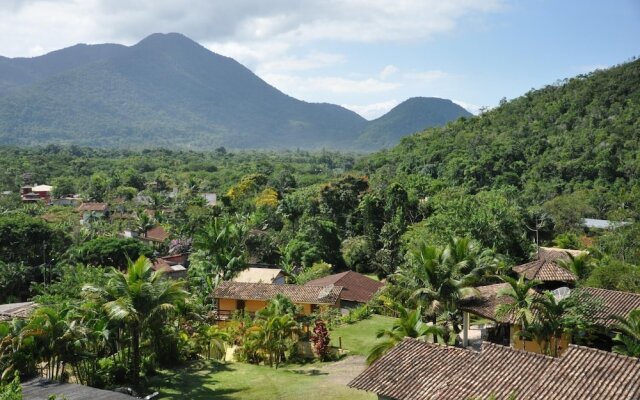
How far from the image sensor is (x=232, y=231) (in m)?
36.2

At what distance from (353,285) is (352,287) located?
33cm

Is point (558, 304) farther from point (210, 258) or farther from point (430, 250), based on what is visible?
point (210, 258)

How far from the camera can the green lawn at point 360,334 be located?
25500 millimetres

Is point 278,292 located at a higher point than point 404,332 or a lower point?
lower

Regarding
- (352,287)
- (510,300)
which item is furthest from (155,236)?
(510,300)

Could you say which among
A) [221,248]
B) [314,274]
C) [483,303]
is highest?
[221,248]

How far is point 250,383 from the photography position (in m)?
20.4

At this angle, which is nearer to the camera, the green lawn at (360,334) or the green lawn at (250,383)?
the green lawn at (250,383)

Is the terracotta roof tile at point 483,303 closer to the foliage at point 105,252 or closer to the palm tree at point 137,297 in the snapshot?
the palm tree at point 137,297

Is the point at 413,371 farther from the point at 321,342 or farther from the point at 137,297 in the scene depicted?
the point at 321,342

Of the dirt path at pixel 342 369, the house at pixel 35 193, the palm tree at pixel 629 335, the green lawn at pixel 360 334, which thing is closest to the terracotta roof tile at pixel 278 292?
the green lawn at pixel 360 334

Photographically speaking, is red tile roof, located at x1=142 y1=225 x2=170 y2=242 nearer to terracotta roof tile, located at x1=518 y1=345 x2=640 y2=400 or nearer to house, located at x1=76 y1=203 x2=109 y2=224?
house, located at x1=76 y1=203 x2=109 y2=224

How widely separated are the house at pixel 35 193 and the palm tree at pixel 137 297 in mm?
78633

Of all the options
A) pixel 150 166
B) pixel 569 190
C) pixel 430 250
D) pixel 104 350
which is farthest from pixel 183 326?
pixel 150 166
